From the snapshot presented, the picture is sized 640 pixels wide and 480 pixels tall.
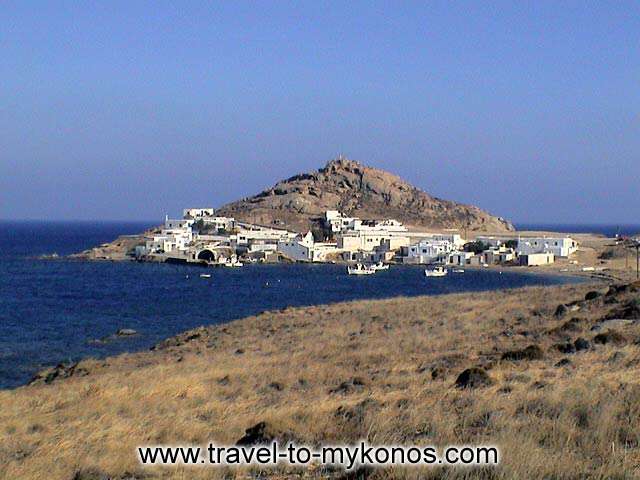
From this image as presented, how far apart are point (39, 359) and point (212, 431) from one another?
66.6 ft

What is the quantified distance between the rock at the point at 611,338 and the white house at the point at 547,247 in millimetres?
74647

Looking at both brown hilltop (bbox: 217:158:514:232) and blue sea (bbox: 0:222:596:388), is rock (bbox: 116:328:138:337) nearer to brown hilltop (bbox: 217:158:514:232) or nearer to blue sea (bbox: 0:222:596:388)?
blue sea (bbox: 0:222:596:388)

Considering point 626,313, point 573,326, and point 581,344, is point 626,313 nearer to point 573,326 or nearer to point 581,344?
point 573,326

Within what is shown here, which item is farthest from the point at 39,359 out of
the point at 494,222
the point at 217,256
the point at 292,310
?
the point at 494,222

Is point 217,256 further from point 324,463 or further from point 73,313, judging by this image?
point 324,463

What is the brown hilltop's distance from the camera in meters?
143

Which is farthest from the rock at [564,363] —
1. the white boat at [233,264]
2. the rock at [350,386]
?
the white boat at [233,264]

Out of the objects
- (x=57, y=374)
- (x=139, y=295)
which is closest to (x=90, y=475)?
(x=57, y=374)

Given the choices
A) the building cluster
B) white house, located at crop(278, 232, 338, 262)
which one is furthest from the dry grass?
white house, located at crop(278, 232, 338, 262)

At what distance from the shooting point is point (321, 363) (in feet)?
59.9

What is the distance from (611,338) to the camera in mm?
16750

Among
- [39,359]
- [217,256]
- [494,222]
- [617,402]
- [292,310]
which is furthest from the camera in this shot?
[494,222]

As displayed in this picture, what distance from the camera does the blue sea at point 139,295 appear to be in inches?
1249

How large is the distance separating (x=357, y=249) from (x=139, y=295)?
50927 mm
